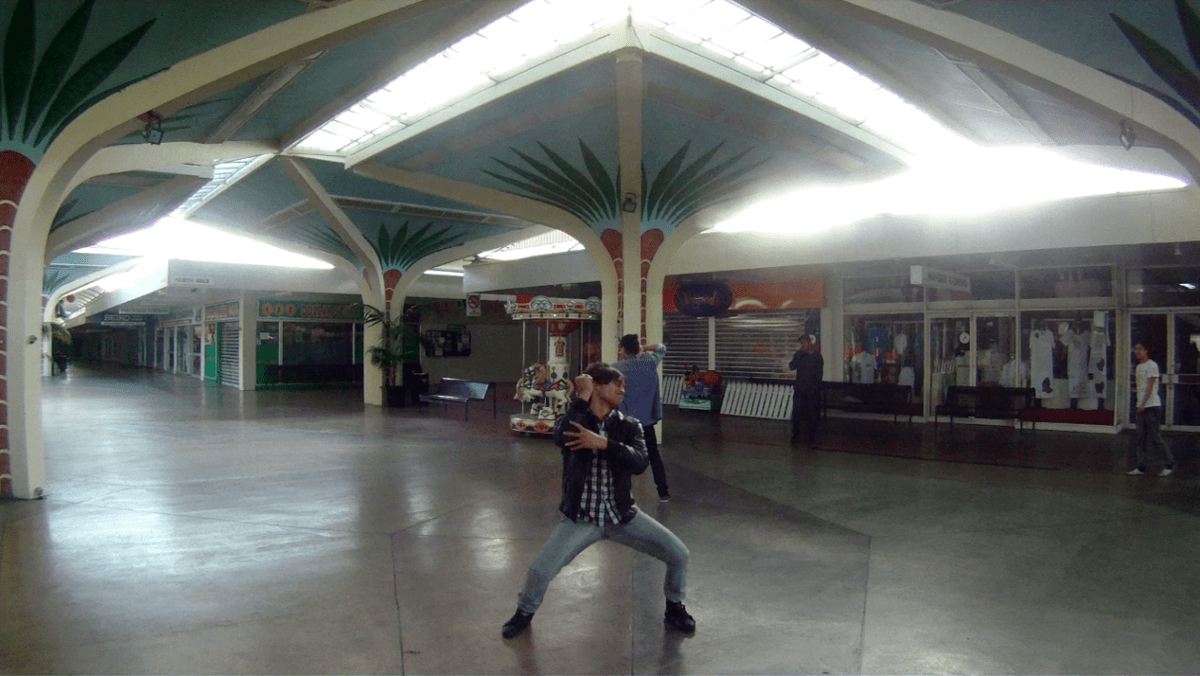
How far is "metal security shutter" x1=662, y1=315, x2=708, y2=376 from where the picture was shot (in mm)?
17438

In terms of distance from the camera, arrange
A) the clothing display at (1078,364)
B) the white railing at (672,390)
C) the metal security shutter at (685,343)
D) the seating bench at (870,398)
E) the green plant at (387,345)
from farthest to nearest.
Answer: the white railing at (672,390) < the metal security shutter at (685,343) < the green plant at (387,345) < the seating bench at (870,398) < the clothing display at (1078,364)

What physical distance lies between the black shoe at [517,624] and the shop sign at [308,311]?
19564mm

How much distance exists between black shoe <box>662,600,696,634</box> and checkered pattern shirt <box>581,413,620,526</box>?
63 centimetres

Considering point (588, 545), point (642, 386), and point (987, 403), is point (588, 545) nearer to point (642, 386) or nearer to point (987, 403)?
point (642, 386)

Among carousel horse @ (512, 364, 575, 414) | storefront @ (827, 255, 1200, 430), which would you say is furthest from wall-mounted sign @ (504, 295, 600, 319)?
storefront @ (827, 255, 1200, 430)

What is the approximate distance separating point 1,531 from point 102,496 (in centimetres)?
133

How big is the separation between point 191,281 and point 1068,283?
1940 centimetres

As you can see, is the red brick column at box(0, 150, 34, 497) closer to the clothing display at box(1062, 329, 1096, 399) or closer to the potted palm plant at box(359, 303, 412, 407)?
the potted palm plant at box(359, 303, 412, 407)

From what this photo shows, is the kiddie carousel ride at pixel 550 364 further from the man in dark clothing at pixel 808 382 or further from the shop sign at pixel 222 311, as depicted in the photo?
the shop sign at pixel 222 311

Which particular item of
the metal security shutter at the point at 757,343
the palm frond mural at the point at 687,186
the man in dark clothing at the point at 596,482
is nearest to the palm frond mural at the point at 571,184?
the palm frond mural at the point at 687,186

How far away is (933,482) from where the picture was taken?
8.05 meters

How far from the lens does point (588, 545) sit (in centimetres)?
375

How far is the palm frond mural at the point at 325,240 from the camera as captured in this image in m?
16.7

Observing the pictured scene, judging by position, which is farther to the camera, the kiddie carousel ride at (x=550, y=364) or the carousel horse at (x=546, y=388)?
the carousel horse at (x=546, y=388)
